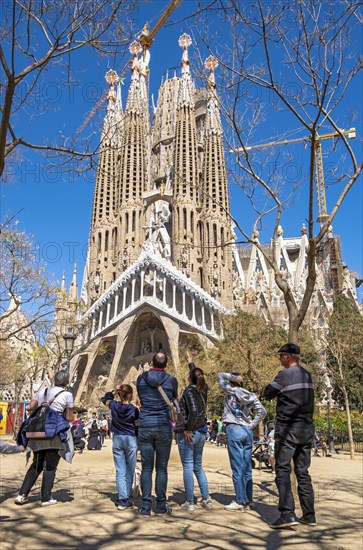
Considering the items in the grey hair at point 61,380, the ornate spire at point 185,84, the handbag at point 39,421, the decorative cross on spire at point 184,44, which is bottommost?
the handbag at point 39,421

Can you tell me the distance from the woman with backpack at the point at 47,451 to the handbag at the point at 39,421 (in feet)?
0.12

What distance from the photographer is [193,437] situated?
483 centimetres

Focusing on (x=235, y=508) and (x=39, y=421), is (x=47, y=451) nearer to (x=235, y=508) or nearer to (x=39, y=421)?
(x=39, y=421)

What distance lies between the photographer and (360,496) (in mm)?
6402

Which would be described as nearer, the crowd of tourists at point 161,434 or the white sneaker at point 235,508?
the crowd of tourists at point 161,434

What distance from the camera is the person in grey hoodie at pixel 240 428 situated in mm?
4703

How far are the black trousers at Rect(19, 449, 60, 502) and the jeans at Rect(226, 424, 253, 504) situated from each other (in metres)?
1.79

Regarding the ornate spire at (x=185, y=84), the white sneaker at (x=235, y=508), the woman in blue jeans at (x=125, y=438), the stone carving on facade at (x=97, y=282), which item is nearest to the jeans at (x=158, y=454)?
the woman in blue jeans at (x=125, y=438)

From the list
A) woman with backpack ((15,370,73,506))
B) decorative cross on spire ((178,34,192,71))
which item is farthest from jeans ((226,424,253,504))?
decorative cross on spire ((178,34,192,71))

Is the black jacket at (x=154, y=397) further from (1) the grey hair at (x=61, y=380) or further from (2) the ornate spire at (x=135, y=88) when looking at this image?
(2) the ornate spire at (x=135, y=88)

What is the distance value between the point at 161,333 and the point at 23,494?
34.3 meters

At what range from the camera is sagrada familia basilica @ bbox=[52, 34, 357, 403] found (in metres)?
36.6

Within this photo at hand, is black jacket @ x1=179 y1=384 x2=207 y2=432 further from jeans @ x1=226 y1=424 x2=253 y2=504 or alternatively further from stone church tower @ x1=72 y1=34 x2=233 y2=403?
stone church tower @ x1=72 y1=34 x2=233 y2=403

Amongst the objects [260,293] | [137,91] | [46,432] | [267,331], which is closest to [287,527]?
[46,432]
